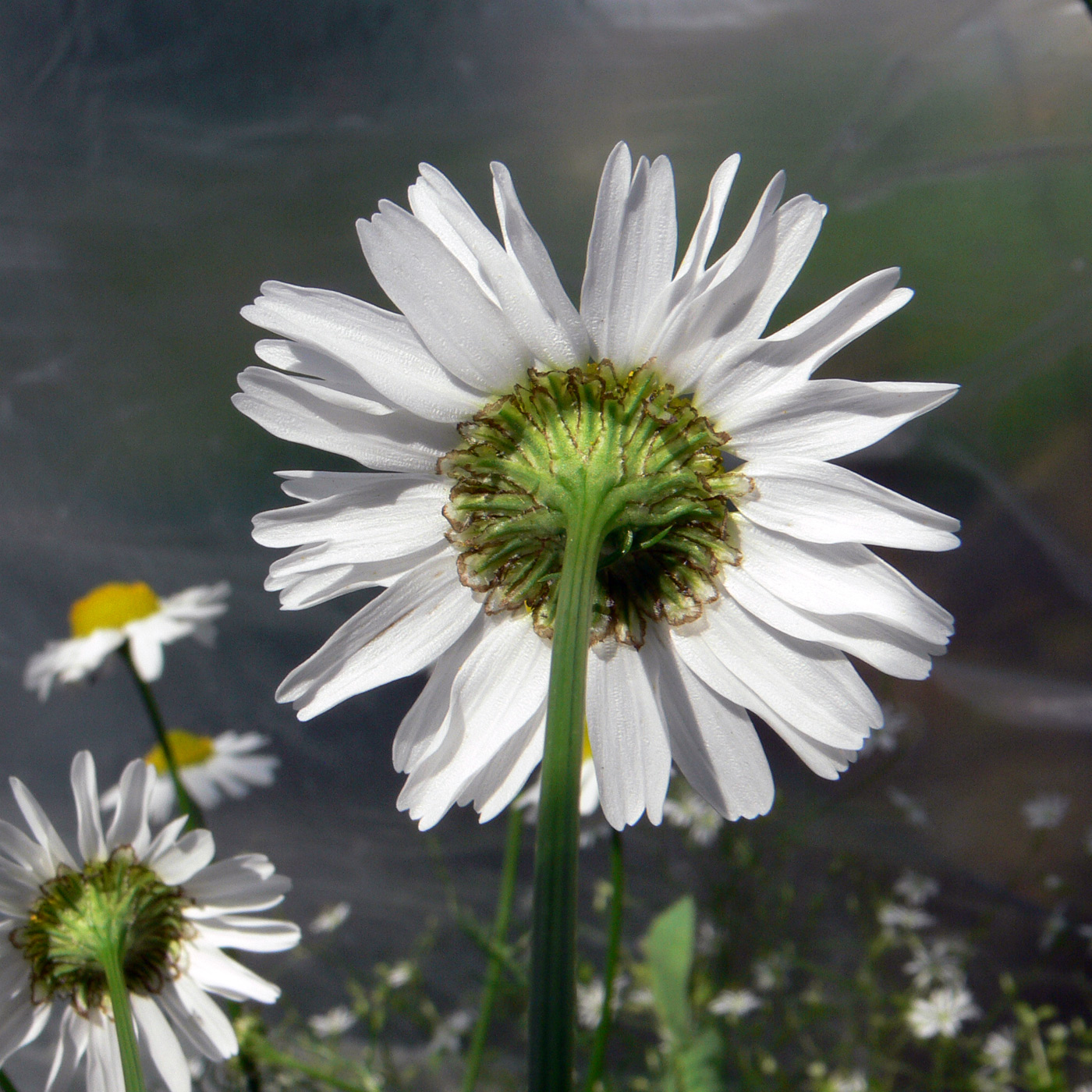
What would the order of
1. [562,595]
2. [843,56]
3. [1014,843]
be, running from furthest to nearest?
[1014,843]
[843,56]
[562,595]

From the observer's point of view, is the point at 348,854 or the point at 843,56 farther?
the point at 348,854

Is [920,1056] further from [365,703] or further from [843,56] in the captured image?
[843,56]

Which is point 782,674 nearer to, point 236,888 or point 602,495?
point 602,495

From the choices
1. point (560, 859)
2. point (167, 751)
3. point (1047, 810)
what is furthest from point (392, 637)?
point (1047, 810)

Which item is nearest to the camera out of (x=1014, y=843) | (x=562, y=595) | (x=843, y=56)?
(x=562, y=595)

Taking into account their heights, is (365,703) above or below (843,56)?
below

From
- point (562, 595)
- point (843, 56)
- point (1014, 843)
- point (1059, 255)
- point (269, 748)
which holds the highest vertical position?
point (843, 56)

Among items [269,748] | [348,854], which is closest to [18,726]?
[269,748]
